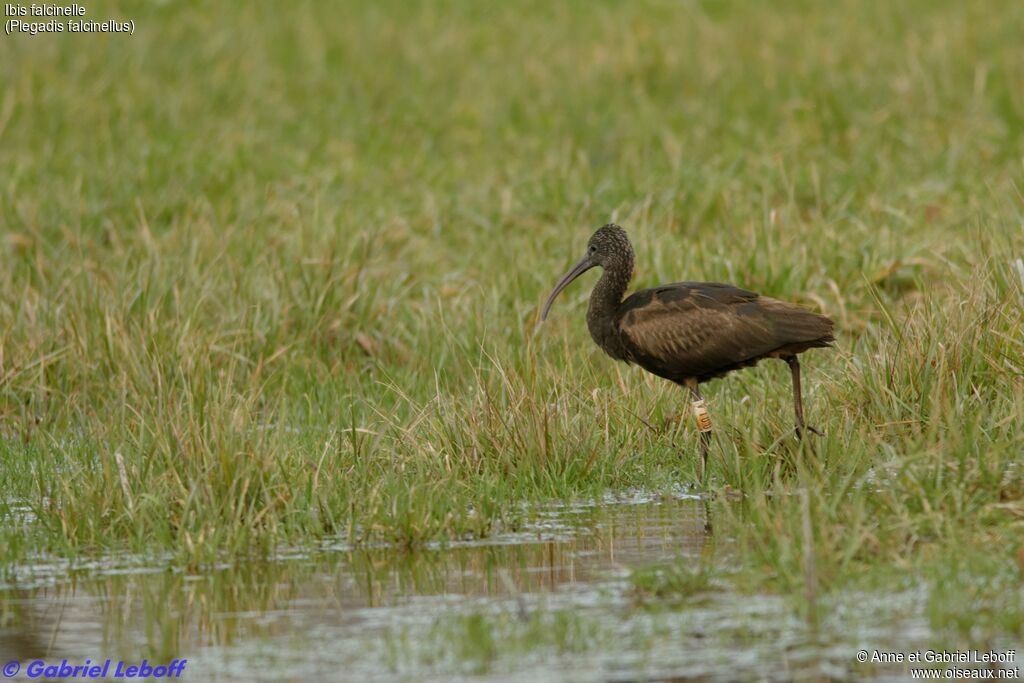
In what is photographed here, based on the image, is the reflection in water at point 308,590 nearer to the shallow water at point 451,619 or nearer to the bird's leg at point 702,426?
the shallow water at point 451,619

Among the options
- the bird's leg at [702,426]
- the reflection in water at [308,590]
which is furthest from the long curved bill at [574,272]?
the reflection in water at [308,590]

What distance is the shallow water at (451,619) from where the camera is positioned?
491cm

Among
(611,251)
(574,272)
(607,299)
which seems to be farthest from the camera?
(574,272)

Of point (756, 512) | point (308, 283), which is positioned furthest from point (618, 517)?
point (308, 283)

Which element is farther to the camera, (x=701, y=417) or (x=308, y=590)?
(x=701, y=417)

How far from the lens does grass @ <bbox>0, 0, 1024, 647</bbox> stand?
6531 mm

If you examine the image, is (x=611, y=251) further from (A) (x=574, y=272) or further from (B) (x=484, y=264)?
(B) (x=484, y=264)

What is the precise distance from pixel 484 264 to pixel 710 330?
11.5 ft

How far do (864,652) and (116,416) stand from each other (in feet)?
14.5

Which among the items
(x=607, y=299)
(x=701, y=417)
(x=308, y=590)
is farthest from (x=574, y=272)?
(x=308, y=590)

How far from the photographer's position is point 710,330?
7.71 metres

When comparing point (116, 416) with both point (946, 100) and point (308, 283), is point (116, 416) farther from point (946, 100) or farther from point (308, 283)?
point (946, 100)

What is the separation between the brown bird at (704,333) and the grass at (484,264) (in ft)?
0.79

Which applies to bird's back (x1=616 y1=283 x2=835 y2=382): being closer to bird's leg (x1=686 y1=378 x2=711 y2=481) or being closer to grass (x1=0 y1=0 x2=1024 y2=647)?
bird's leg (x1=686 y1=378 x2=711 y2=481)
